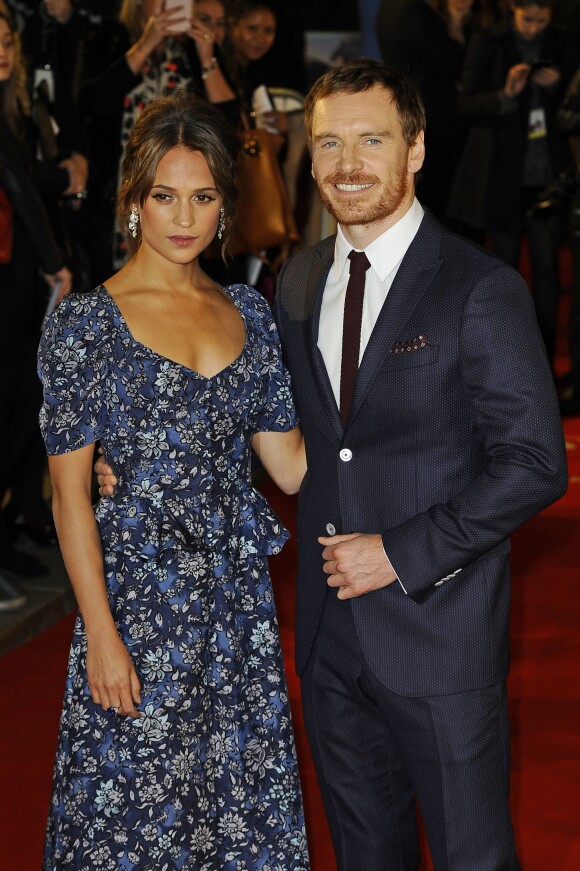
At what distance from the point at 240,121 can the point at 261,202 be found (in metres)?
0.32

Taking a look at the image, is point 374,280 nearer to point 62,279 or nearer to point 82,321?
→ point 82,321

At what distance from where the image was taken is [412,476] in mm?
2113

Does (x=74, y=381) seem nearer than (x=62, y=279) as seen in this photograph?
Yes

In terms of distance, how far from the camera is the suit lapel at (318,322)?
7.15 feet

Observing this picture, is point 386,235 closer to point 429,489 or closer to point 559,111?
point 429,489

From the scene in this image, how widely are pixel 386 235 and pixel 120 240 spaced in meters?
2.89

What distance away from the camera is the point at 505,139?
273 inches

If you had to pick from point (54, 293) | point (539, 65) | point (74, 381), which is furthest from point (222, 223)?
point (539, 65)

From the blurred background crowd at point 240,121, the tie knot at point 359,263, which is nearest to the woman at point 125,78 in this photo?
the blurred background crowd at point 240,121

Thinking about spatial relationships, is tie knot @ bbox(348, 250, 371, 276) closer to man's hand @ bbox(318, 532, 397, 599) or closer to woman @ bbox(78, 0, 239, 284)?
man's hand @ bbox(318, 532, 397, 599)

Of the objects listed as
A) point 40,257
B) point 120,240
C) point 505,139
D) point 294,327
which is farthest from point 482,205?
point 294,327

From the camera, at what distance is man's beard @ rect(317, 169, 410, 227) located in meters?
2.10

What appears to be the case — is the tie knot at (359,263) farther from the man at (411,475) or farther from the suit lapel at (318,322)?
the suit lapel at (318,322)

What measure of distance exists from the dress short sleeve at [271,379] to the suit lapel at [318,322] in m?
0.11
